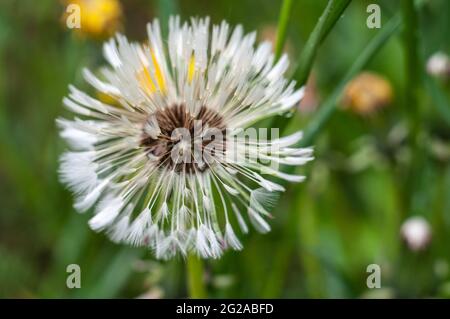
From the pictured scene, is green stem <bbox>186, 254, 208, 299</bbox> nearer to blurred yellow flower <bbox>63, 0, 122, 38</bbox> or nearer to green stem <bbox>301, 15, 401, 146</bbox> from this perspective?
green stem <bbox>301, 15, 401, 146</bbox>

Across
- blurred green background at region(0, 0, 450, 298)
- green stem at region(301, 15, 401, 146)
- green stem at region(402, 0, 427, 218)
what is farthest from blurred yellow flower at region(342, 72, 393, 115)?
green stem at region(301, 15, 401, 146)

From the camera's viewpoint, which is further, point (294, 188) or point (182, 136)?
point (294, 188)

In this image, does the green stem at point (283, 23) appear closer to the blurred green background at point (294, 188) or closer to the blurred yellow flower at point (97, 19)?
the blurred green background at point (294, 188)

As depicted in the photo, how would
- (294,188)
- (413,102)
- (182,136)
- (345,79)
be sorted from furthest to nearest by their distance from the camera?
(294,188)
(413,102)
(345,79)
(182,136)

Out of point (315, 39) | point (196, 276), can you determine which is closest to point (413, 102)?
point (315, 39)

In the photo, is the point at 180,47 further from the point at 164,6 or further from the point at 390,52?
the point at 390,52

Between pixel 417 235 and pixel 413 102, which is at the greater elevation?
pixel 413 102

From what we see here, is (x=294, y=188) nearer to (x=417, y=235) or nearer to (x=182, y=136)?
(x=417, y=235)
